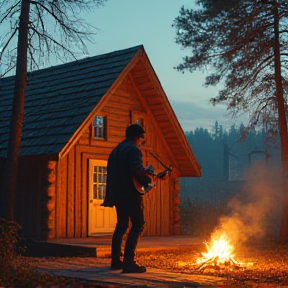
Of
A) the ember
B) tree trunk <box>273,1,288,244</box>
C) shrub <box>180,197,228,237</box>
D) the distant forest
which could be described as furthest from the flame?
the distant forest

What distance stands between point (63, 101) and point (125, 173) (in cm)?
879

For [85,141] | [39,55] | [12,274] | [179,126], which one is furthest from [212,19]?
[12,274]

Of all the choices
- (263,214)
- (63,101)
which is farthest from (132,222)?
(263,214)

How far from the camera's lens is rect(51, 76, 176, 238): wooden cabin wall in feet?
53.2

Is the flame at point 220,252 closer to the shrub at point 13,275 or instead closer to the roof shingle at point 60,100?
the shrub at point 13,275

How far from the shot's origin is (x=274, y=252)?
49.9 ft

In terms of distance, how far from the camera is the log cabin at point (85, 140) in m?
15.7

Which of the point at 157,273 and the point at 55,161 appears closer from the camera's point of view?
the point at 157,273

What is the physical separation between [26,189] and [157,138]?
505 cm

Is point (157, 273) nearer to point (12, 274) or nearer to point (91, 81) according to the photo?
point (12, 274)

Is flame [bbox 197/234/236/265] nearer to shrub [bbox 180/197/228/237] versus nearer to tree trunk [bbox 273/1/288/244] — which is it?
tree trunk [bbox 273/1/288/244]

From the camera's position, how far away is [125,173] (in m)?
8.90

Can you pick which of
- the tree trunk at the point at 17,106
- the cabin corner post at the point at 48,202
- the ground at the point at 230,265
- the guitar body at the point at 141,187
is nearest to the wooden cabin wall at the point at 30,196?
the cabin corner post at the point at 48,202

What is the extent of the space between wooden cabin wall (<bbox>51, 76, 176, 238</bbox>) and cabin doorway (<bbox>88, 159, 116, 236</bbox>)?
0.16 metres
